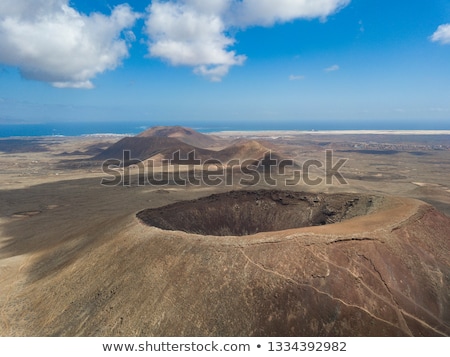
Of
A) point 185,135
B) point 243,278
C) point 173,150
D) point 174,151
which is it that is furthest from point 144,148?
point 243,278

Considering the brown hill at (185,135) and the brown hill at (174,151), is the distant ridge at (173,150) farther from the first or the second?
the brown hill at (185,135)

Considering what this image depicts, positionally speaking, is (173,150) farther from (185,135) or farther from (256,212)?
(256,212)

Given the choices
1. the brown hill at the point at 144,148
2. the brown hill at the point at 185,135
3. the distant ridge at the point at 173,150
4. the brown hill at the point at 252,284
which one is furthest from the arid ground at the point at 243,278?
the brown hill at the point at 185,135

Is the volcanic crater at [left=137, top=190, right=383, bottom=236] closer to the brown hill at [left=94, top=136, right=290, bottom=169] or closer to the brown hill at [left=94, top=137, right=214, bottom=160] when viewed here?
the brown hill at [left=94, top=136, right=290, bottom=169]

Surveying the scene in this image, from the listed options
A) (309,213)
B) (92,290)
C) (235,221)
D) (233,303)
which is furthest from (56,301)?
(309,213)

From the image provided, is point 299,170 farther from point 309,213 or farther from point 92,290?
point 92,290

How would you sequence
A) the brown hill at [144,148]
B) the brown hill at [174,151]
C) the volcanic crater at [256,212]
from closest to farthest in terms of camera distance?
the volcanic crater at [256,212] < the brown hill at [174,151] < the brown hill at [144,148]

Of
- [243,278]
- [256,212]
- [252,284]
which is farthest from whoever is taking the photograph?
[256,212]

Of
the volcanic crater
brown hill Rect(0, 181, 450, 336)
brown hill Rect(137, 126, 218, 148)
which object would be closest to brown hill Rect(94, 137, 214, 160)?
brown hill Rect(137, 126, 218, 148)
